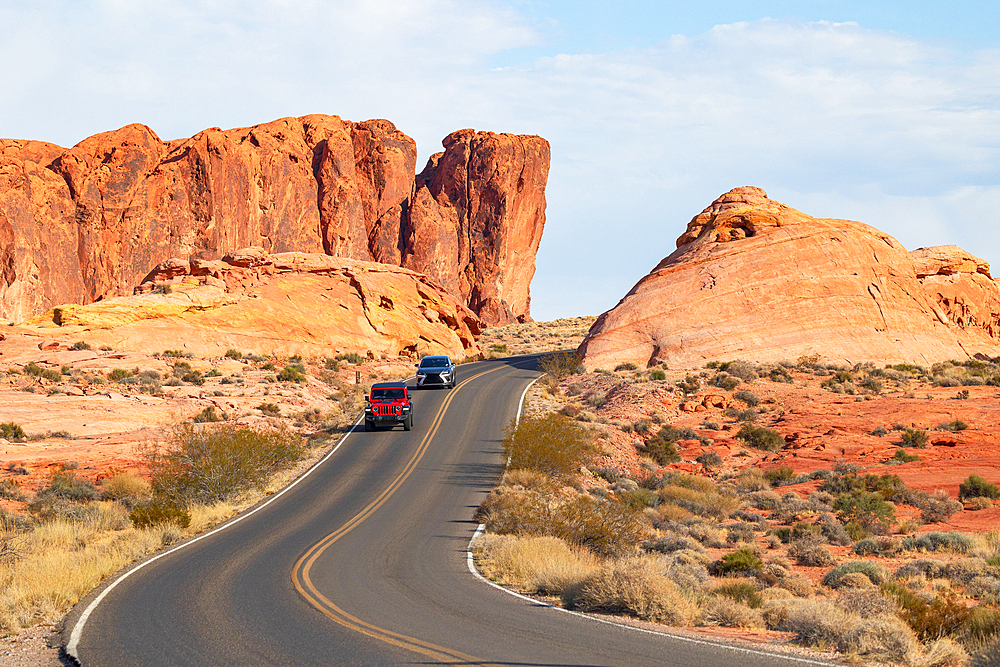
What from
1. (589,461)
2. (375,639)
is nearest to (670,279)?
(589,461)

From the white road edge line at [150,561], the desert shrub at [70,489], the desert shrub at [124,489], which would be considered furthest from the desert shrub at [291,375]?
the desert shrub at [70,489]

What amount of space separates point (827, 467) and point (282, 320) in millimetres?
40826

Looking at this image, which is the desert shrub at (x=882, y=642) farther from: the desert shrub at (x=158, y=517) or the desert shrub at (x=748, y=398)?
the desert shrub at (x=748, y=398)

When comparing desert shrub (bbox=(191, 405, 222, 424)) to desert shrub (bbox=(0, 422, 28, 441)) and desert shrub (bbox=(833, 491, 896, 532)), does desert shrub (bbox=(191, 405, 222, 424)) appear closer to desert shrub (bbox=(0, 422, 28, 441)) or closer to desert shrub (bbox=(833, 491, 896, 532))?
desert shrub (bbox=(0, 422, 28, 441))

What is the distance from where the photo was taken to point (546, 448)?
1062 inches

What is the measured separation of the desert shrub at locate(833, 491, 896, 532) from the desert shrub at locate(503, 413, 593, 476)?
352 inches

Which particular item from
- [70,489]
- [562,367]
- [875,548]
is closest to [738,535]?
[875,548]

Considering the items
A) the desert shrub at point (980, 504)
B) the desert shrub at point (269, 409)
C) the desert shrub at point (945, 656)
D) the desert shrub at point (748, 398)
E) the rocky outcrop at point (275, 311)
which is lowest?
the desert shrub at point (980, 504)

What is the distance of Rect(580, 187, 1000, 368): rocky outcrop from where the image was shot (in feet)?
164

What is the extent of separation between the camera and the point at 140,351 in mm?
47031

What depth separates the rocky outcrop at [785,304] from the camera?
1964 inches

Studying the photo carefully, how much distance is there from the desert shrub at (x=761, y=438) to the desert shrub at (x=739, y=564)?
1759cm

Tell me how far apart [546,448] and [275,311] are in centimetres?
3622

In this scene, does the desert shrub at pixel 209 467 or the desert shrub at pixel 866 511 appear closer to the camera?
the desert shrub at pixel 866 511
